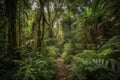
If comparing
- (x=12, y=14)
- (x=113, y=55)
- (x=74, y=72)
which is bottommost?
(x=74, y=72)

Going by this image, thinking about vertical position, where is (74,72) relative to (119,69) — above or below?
below

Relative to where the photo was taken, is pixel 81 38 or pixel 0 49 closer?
pixel 0 49

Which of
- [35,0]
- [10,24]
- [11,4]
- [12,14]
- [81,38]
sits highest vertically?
[35,0]

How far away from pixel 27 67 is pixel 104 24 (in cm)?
428

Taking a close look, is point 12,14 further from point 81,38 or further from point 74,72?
point 81,38

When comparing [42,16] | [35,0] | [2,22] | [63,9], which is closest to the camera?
[2,22]

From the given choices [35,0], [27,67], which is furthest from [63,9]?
[27,67]

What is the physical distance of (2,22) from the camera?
5.92 meters

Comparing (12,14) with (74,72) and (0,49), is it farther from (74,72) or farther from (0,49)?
(74,72)

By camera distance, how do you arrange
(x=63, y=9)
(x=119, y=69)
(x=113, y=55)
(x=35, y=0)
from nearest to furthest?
(x=119, y=69) → (x=113, y=55) → (x=35, y=0) → (x=63, y=9)

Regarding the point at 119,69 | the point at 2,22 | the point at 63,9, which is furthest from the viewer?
the point at 63,9

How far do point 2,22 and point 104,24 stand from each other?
489 cm

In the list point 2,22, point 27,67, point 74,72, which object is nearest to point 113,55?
point 74,72

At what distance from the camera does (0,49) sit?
5.34 meters
